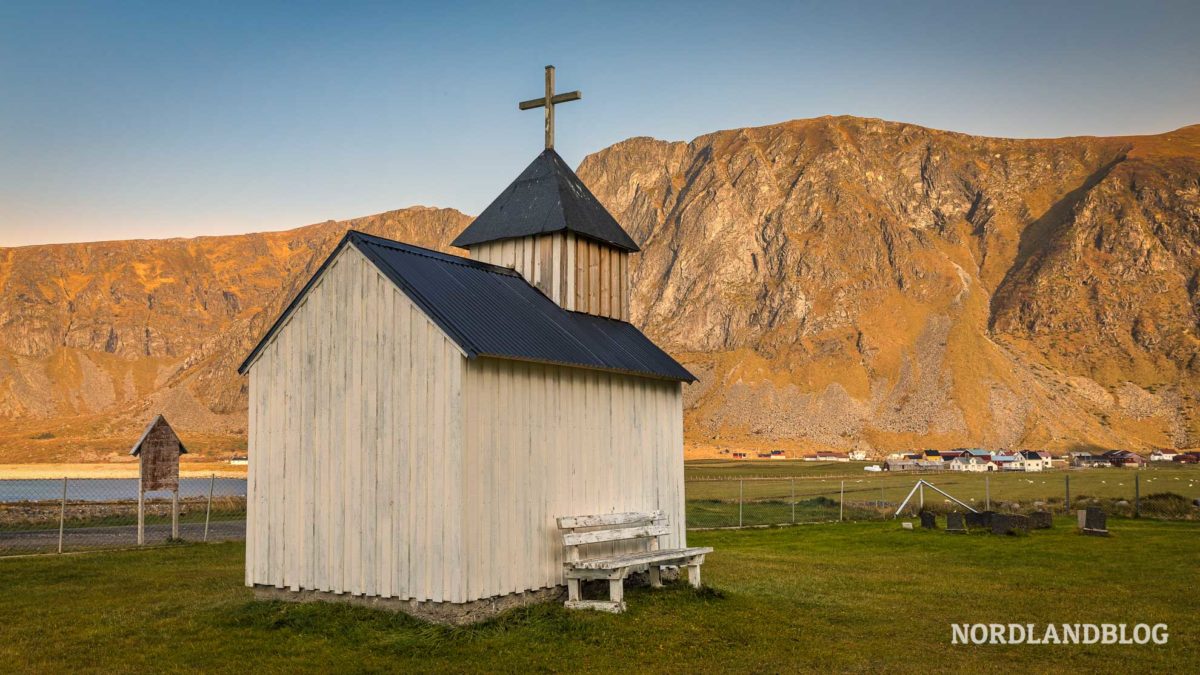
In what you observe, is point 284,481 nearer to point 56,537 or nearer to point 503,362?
point 503,362

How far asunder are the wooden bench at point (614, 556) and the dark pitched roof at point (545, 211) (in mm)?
5594

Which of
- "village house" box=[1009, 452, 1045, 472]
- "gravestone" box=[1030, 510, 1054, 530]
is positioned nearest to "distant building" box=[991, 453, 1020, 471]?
"village house" box=[1009, 452, 1045, 472]

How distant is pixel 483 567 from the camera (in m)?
13.6

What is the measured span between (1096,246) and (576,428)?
19733 cm

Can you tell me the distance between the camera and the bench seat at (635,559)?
14.5 metres

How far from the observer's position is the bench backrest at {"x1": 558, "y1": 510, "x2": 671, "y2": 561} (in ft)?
49.2

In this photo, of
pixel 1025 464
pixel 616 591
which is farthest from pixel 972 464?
pixel 616 591

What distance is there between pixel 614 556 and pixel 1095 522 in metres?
18.5

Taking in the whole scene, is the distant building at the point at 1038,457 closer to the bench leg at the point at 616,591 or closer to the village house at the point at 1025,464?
the village house at the point at 1025,464

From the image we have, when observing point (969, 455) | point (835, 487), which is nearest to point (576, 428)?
point (835, 487)

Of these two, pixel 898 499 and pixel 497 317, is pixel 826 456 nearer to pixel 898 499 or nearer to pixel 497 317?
pixel 898 499

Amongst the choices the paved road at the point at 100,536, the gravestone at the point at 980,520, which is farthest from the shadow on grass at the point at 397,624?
the gravestone at the point at 980,520

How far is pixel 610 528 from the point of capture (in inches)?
647

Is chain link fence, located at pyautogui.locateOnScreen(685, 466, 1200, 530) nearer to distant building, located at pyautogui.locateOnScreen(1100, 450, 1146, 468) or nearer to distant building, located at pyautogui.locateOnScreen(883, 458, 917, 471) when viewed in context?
distant building, located at pyautogui.locateOnScreen(883, 458, 917, 471)
